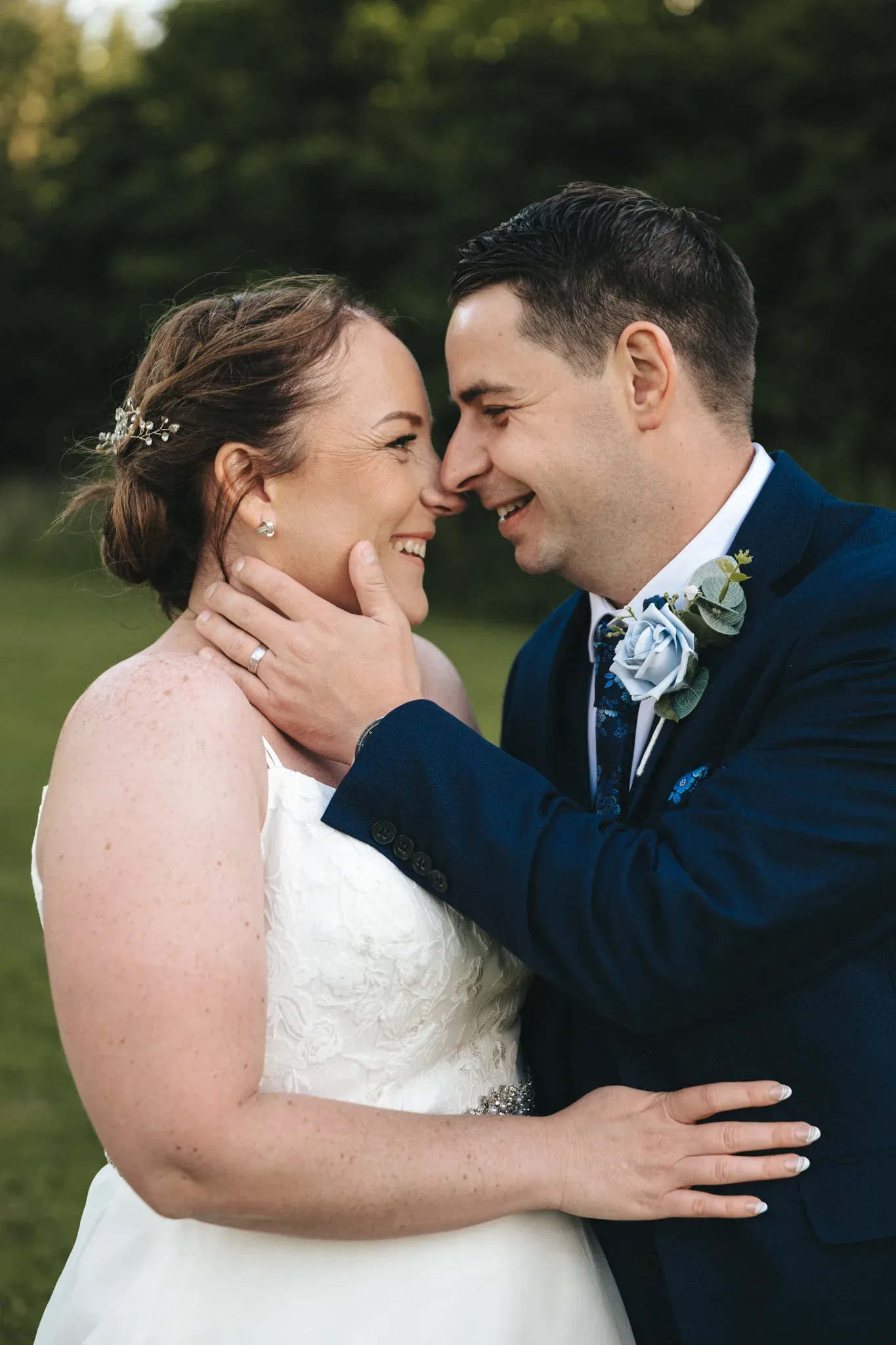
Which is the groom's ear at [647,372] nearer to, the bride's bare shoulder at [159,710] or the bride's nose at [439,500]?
the bride's nose at [439,500]

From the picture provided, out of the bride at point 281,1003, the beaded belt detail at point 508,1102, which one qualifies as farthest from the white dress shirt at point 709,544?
the beaded belt detail at point 508,1102

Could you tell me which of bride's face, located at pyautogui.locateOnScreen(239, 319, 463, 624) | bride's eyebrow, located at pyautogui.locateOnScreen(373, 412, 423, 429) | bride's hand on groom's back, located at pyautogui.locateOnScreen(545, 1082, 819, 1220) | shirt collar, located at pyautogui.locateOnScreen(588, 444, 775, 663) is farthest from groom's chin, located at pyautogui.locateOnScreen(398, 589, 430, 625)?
bride's hand on groom's back, located at pyautogui.locateOnScreen(545, 1082, 819, 1220)

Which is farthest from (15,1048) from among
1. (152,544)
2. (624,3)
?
(624,3)

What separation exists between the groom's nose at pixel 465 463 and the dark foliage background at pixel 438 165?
17.9 metres

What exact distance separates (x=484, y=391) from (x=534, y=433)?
6.6 inches

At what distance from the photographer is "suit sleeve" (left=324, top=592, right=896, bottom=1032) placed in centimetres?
247

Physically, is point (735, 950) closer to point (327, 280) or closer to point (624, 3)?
point (327, 280)

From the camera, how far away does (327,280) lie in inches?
126

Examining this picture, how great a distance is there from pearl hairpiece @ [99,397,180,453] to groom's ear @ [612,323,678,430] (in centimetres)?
105

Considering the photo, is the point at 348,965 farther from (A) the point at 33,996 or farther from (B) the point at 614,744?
(A) the point at 33,996

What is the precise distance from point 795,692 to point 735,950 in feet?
1.75

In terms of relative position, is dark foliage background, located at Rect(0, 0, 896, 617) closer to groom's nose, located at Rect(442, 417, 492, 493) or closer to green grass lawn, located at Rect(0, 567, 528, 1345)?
green grass lawn, located at Rect(0, 567, 528, 1345)

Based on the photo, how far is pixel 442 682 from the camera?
145 inches

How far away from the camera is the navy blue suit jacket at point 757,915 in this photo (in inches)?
97.9
